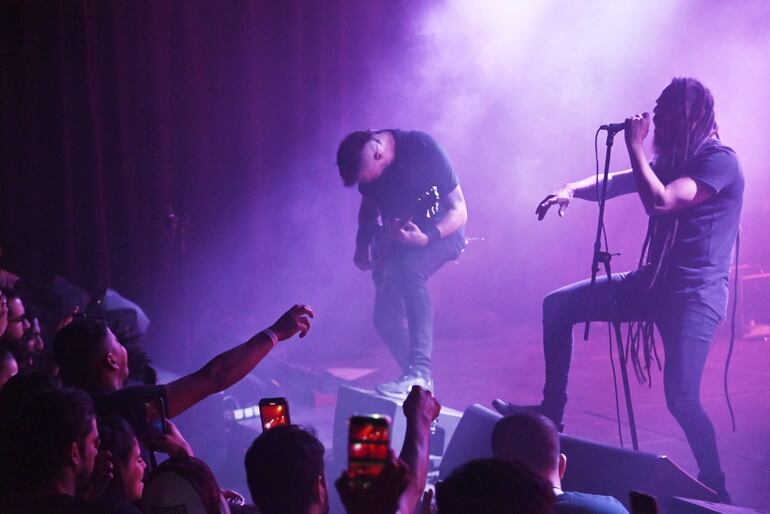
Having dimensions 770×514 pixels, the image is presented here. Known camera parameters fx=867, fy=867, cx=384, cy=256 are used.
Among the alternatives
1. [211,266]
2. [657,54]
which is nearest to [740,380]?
[657,54]

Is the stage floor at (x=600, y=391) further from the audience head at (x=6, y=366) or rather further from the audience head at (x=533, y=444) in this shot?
the audience head at (x=6, y=366)

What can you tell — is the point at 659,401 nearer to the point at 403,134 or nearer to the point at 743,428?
the point at 743,428

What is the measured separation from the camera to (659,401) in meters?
Result: 6.54

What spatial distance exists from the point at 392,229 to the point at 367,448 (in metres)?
4.97

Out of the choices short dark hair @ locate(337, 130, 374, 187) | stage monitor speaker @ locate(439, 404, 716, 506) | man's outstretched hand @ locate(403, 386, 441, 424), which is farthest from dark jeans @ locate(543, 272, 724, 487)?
man's outstretched hand @ locate(403, 386, 441, 424)

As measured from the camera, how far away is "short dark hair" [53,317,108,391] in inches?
119

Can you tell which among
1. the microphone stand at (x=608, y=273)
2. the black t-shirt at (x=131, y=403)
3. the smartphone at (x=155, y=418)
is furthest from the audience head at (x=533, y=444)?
the microphone stand at (x=608, y=273)

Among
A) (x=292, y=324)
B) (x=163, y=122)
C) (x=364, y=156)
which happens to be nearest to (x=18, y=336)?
(x=292, y=324)

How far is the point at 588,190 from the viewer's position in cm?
507

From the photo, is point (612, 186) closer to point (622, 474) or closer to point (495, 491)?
point (622, 474)

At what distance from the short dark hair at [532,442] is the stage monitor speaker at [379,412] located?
2.32 metres

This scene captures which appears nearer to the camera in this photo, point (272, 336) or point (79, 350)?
point (79, 350)

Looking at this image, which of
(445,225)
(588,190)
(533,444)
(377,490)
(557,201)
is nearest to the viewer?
(377,490)

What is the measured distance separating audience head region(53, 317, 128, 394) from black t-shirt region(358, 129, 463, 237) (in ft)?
11.0
